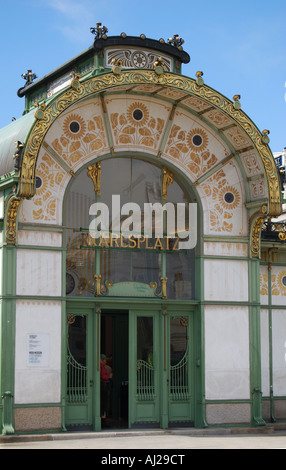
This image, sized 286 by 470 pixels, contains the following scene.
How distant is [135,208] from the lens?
23203 mm

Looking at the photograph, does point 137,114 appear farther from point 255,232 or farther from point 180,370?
point 180,370

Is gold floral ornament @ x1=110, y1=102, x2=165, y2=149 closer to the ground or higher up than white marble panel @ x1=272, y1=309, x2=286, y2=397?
higher up

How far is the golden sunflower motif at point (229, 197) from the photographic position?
78.7 feet

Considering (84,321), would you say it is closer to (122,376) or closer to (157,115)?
(122,376)

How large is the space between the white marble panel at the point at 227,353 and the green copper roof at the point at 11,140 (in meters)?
5.68

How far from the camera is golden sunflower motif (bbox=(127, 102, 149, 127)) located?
75.9 feet

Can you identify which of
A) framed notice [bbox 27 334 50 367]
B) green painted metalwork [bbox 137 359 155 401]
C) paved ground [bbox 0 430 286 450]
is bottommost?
paved ground [bbox 0 430 286 450]

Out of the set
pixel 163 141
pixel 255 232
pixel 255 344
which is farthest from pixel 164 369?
pixel 163 141

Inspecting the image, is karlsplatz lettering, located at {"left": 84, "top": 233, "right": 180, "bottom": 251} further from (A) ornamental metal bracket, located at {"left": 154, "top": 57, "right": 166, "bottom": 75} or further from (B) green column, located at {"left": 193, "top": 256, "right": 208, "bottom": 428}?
(A) ornamental metal bracket, located at {"left": 154, "top": 57, "right": 166, "bottom": 75}

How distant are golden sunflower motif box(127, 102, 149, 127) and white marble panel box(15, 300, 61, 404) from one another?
4598 mm

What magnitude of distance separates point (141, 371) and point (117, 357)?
216 cm

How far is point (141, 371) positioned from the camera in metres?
22.9

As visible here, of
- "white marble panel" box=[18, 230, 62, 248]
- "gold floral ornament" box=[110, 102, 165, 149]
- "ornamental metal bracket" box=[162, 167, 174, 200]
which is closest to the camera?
"white marble panel" box=[18, 230, 62, 248]


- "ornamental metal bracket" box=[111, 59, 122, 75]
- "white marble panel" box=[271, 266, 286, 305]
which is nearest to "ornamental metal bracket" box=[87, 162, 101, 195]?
"ornamental metal bracket" box=[111, 59, 122, 75]
